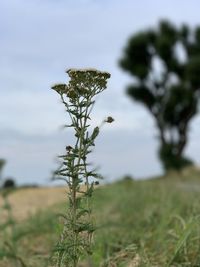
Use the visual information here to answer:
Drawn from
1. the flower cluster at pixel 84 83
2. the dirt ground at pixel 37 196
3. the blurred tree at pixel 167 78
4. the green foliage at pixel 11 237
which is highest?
the blurred tree at pixel 167 78

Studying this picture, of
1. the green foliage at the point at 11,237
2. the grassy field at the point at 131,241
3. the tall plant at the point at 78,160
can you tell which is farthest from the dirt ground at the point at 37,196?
the tall plant at the point at 78,160

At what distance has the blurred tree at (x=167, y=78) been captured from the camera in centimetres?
3178

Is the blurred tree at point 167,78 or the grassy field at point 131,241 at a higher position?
the blurred tree at point 167,78

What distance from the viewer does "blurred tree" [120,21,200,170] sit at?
31.8m

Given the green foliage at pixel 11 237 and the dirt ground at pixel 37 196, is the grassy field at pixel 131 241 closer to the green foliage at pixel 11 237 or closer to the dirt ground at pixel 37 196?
the green foliage at pixel 11 237

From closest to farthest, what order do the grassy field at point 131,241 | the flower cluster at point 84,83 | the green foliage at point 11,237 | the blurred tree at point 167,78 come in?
1. the flower cluster at point 84,83
2. the green foliage at point 11,237
3. the grassy field at point 131,241
4. the blurred tree at point 167,78

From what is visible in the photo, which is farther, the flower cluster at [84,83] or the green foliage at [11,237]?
the green foliage at [11,237]

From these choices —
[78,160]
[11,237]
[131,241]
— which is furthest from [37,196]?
[78,160]

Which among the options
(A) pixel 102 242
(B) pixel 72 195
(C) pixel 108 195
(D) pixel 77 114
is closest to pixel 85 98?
(D) pixel 77 114

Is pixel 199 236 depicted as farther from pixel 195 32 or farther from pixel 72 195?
pixel 195 32

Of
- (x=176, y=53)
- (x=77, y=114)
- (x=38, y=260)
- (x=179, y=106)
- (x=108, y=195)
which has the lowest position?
(x=38, y=260)

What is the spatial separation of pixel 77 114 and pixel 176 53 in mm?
30425

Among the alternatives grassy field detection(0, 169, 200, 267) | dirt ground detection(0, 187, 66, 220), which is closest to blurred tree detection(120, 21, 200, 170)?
dirt ground detection(0, 187, 66, 220)

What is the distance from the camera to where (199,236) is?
4137 mm
